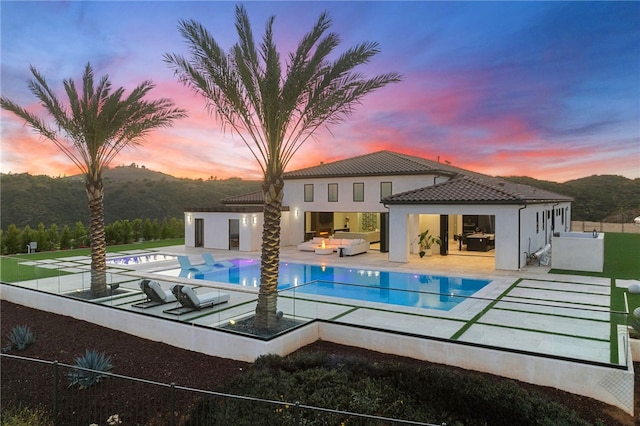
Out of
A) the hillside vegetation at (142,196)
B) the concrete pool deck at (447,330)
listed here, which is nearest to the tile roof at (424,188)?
the concrete pool deck at (447,330)

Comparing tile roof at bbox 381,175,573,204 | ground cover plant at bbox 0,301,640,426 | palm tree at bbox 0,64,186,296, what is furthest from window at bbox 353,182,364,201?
ground cover plant at bbox 0,301,640,426

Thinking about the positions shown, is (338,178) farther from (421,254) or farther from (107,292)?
(107,292)

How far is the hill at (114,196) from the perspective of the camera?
166 feet

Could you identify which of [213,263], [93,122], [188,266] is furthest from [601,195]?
[93,122]

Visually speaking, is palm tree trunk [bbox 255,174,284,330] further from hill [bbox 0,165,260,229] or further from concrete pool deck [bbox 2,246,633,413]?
hill [bbox 0,165,260,229]

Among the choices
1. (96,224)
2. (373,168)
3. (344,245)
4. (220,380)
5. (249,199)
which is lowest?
(220,380)

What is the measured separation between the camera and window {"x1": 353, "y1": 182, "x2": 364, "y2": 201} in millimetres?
27375

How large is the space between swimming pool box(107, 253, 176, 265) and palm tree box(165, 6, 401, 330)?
13926 mm

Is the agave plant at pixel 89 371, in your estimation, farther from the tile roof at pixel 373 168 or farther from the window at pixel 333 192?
the window at pixel 333 192

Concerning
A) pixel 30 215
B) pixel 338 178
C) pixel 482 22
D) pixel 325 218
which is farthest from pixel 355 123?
pixel 30 215

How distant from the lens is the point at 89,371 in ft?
24.7

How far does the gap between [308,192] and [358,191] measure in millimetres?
3914

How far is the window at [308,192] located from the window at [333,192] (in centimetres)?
153

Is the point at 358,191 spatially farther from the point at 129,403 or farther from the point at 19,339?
the point at 129,403
